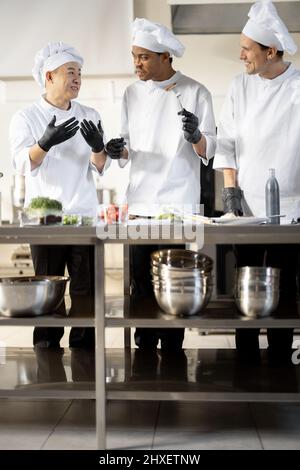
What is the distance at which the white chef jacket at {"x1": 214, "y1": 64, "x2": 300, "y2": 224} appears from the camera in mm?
3199

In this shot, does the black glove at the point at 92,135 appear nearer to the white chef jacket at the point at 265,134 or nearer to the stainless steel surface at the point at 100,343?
the white chef jacket at the point at 265,134

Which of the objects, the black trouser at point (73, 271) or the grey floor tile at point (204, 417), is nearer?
the grey floor tile at point (204, 417)

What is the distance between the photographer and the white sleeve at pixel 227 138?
3324 millimetres

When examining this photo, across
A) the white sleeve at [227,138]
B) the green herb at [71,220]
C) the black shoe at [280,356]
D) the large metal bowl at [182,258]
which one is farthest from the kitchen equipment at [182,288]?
the white sleeve at [227,138]

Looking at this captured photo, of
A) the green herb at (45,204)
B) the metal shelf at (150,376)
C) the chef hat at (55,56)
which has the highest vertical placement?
the chef hat at (55,56)

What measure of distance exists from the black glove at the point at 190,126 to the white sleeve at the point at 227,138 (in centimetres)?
25

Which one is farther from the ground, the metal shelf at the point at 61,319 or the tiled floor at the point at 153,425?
the metal shelf at the point at 61,319

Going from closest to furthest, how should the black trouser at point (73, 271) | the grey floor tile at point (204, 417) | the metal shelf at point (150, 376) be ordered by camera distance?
the metal shelf at point (150, 376) < the grey floor tile at point (204, 417) < the black trouser at point (73, 271)

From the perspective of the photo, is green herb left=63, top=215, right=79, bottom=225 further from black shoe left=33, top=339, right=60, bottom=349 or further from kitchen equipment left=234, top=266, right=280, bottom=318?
black shoe left=33, top=339, right=60, bottom=349

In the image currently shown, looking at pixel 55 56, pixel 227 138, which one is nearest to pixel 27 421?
pixel 227 138

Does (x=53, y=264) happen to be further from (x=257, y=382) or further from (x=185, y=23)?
(x=185, y=23)

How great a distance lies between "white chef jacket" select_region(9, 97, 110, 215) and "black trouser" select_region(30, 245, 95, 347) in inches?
8.1

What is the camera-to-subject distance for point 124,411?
2.90 metres

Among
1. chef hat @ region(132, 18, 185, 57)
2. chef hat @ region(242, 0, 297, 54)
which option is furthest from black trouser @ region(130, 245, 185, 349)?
chef hat @ region(242, 0, 297, 54)
